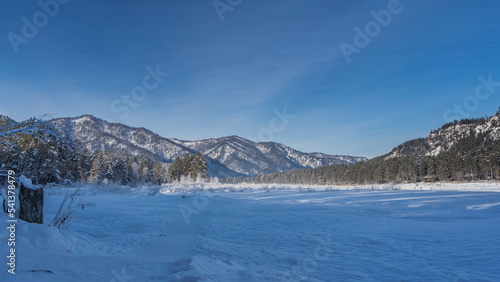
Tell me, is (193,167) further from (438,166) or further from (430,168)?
(430,168)

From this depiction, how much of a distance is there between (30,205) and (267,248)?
4912 millimetres

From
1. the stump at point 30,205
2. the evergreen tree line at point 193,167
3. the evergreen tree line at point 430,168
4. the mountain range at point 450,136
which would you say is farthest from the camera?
the mountain range at point 450,136

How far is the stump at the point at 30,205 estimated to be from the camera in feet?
14.2

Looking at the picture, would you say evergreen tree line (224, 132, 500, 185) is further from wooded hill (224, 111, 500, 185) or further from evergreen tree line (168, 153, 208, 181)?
evergreen tree line (168, 153, 208, 181)

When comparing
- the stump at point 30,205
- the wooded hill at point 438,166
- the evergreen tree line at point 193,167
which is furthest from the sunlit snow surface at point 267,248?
the wooded hill at point 438,166

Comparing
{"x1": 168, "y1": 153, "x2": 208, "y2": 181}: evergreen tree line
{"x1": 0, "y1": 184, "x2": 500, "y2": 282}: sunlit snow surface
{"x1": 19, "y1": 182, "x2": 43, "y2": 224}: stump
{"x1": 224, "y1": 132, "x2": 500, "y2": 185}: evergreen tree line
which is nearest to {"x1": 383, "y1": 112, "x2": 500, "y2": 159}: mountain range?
{"x1": 224, "y1": 132, "x2": 500, "y2": 185}: evergreen tree line

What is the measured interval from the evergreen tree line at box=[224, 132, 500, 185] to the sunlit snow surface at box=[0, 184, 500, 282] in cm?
6498

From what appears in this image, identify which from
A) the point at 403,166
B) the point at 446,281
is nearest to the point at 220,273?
the point at 446,281

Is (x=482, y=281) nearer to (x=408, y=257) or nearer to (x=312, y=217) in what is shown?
(x=408, y=257)

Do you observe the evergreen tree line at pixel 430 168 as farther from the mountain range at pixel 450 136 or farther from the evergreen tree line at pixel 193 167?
the evergreen tree line at pixel 193 167

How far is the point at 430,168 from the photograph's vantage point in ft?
221

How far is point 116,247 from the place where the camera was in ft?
18.8

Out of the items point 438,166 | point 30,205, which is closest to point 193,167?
point 30,205

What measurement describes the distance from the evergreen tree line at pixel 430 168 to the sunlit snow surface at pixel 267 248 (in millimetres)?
64984
